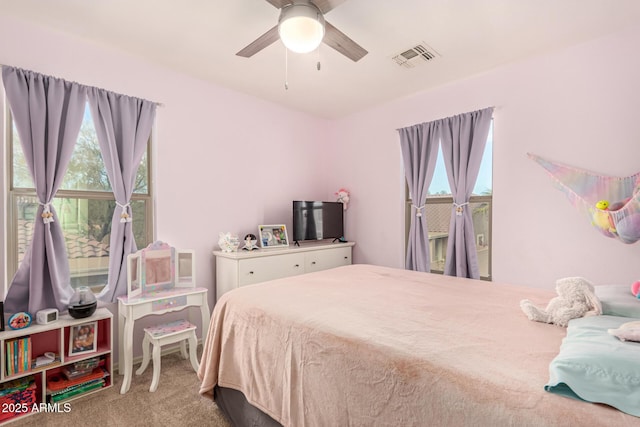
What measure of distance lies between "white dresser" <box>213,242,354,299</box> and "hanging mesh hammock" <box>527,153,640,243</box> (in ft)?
7.56

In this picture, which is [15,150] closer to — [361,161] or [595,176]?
[361,161]

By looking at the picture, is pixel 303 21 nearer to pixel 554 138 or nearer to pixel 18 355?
pixel 554 138

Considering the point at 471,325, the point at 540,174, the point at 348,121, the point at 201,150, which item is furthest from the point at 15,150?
the point at 540,174

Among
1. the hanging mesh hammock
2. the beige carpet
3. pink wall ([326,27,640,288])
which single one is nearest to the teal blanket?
the hanging mesh hammock

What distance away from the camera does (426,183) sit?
336 centimetres

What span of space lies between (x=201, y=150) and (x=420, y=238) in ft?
8.03

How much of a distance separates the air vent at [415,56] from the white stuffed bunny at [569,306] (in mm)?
1950

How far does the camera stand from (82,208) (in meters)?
2.44

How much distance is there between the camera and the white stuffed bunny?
136cm

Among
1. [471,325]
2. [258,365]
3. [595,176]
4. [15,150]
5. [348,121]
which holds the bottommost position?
[258,365]

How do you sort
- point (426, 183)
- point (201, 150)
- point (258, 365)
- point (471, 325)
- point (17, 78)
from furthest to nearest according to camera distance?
point (426, 183) < point (201, 150) < point (17, 78) < point (258, 365) < point (471, 325)

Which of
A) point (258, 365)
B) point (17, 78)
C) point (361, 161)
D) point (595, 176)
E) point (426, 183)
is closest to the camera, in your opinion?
point (258, 365)

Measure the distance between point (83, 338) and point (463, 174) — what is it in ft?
11.3

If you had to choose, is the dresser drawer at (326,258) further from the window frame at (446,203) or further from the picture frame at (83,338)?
the picture frame at (83,338)
